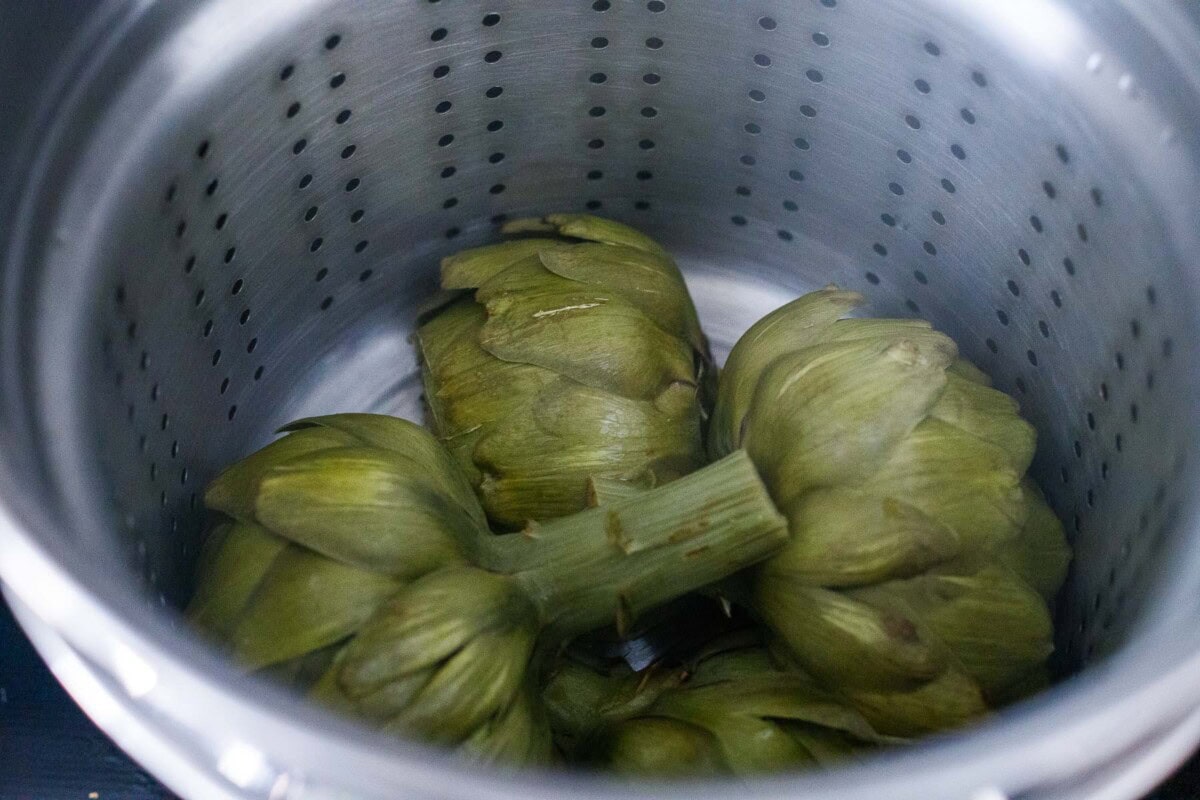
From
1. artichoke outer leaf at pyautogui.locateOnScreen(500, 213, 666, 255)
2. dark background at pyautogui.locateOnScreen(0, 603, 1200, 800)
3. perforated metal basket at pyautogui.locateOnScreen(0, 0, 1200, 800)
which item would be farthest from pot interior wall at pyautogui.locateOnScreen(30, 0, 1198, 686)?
dark background at pyautogui.locateOnScreen(0, 603, 1200, 800)

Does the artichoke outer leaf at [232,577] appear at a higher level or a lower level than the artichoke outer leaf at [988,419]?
lower

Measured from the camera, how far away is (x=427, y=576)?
2.20 feet

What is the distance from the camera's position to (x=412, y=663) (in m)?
0.63

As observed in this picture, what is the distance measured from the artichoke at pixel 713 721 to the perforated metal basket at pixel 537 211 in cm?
16

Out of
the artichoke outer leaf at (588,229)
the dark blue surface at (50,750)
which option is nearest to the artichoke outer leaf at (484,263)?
the artichoke outer leaf at (588,229)

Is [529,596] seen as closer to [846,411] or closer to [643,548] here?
[643,548]

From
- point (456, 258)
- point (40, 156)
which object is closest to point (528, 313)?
point (456, 258)

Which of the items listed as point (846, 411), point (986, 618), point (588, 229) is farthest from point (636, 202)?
point (986, 618)

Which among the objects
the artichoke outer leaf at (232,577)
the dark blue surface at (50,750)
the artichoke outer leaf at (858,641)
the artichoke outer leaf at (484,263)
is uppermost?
the artichoke outer leaf at (858,641)

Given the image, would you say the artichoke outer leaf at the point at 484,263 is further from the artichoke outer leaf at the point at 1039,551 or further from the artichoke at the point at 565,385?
the artichoke outer leaf at the point at 1039,551

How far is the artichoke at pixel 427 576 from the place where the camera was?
63cm

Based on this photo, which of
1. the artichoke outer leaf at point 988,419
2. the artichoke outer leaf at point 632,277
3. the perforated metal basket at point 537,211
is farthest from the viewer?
the artichoke outer leaf at point 632,277

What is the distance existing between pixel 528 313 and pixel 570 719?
0.28m

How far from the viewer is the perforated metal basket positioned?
0.50 meters
